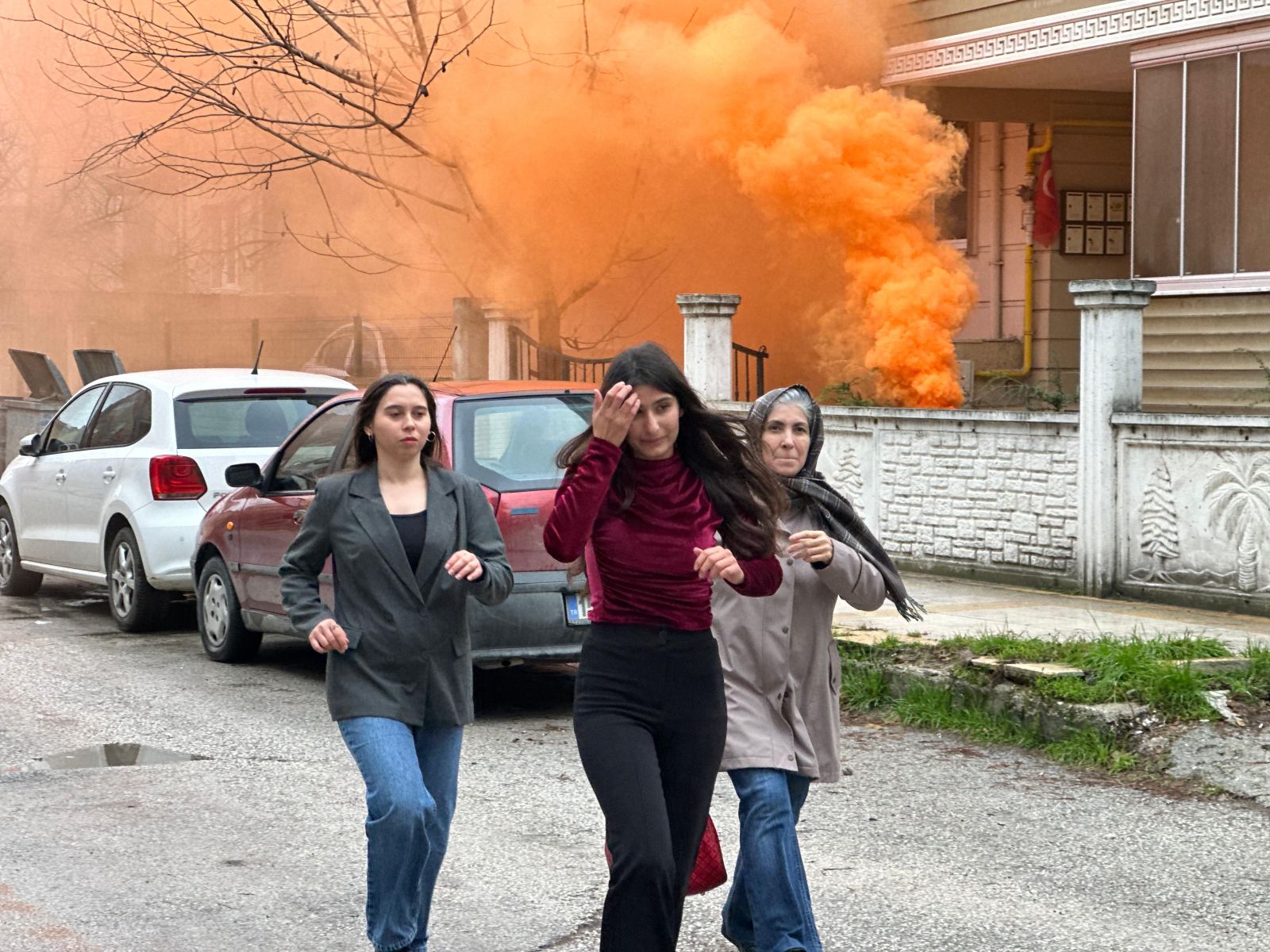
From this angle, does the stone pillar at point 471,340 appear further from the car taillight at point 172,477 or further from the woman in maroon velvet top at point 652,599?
the woman in maroon velvet top at point 652,599

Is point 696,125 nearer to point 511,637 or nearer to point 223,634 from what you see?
point 223,634

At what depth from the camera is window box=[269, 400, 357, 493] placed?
9.45 metres

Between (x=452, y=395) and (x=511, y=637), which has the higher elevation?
(x=452, y=395)

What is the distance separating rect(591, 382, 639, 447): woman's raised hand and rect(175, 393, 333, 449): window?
302 inches

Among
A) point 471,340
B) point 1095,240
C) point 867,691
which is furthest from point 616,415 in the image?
point 471,340

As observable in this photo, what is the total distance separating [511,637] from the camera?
27.2 feet

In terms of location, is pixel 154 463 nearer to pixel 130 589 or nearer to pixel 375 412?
pixel 130 589

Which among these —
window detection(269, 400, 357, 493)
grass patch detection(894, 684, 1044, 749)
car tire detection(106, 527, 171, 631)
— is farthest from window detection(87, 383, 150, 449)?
grass patch detection(894, 684, 1044, 749)

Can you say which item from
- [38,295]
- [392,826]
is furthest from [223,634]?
[38,295]

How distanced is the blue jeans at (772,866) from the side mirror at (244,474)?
4702 mm

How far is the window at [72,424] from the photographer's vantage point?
12.3 m

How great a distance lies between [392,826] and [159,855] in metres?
1.99

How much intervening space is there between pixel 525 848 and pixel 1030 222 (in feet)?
45.8

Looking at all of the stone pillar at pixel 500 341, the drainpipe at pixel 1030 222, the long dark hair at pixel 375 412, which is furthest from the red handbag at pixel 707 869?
the stone pillar at pixel 500 341
